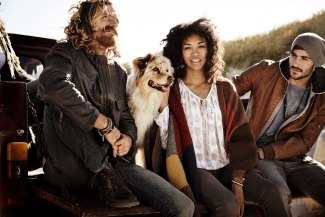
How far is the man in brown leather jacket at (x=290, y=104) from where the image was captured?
4.55m

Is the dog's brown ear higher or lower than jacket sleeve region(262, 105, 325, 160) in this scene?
higher

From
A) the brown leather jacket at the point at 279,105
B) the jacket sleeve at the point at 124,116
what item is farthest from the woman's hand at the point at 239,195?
the jacket sleeve at the point at 124,116

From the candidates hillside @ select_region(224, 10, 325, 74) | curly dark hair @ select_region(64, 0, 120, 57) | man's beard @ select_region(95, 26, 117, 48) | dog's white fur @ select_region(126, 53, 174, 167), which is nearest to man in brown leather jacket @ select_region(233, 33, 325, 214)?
dog's white fur @ select_region(126, 53, 174, 167)

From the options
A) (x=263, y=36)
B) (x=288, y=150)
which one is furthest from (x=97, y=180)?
(x=263, y=36)

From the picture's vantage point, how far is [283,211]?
3867mm

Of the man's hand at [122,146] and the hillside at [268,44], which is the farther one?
the hillside at [268,44]

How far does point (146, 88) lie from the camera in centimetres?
418

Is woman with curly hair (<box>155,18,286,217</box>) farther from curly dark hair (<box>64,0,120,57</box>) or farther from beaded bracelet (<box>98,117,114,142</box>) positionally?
curly dark hair (<box>64,0,120,57</box>)

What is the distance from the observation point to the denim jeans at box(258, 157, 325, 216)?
4277 mm

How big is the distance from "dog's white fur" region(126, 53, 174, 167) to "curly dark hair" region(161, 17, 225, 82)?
0.09 m

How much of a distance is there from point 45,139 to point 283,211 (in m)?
1.78

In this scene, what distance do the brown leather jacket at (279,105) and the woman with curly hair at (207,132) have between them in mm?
518

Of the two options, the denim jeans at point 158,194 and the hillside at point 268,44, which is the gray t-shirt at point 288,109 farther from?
the hillside at point 268,44

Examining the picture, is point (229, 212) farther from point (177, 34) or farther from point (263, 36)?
point (263, 36)
